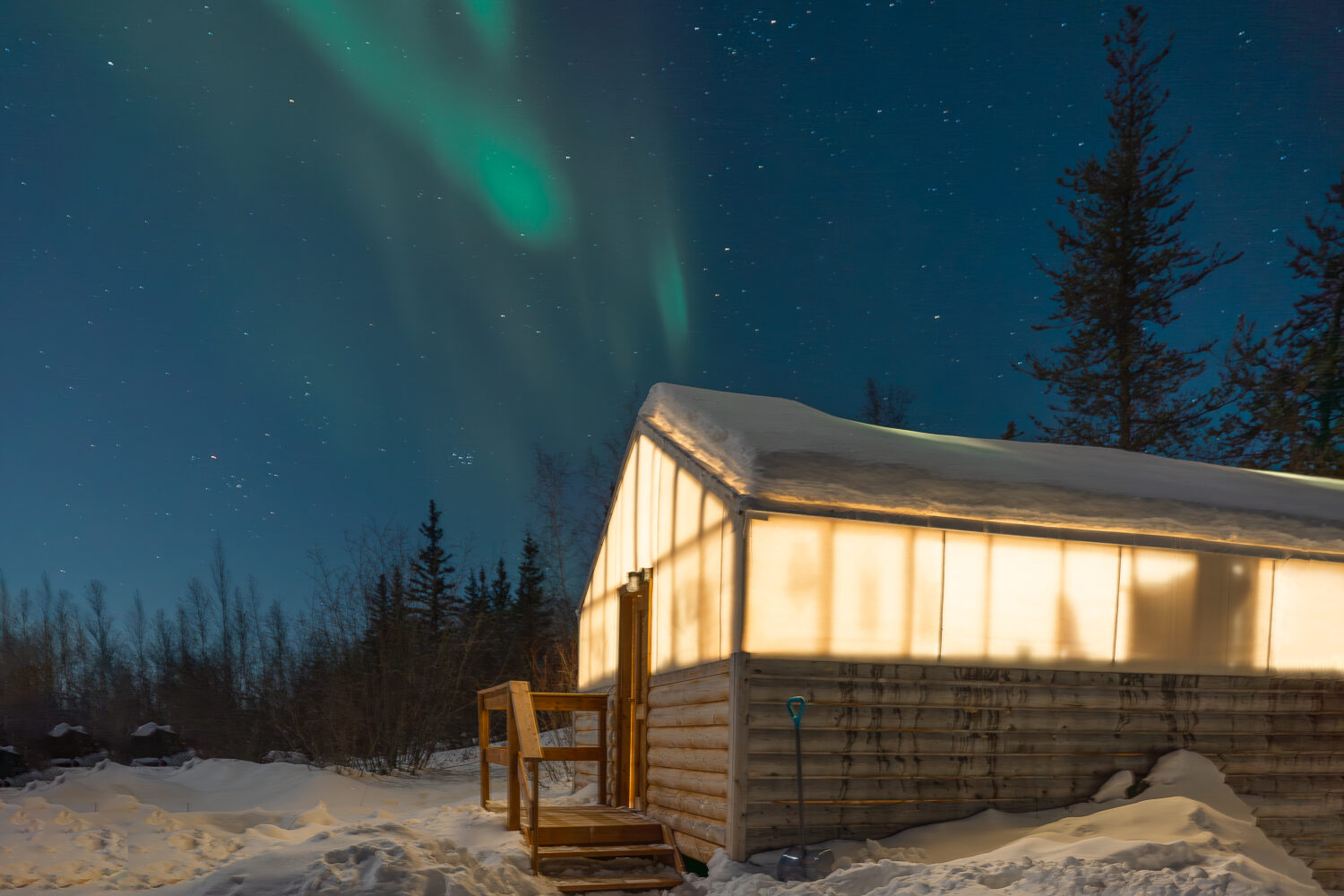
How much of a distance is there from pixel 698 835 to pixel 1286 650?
5.18 meters

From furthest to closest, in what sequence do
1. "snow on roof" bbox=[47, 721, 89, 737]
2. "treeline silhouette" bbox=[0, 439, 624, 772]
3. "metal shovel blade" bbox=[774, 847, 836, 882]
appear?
"snow on roof" bbox=[47, 721, 89, 737] < "treeline silhouette" bbox=[0, 439, 624, 772] < "metal shovel blade" bbox=[774, 847, 836, 882]

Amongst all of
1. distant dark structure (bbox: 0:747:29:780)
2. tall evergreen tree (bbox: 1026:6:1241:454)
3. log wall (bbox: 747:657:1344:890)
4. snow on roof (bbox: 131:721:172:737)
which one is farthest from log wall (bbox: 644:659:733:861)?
tall evergreen tree (bbox: 1026:6:1241:454)

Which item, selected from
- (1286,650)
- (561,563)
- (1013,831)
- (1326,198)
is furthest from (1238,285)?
(1013,831)

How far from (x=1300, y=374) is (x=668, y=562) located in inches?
800

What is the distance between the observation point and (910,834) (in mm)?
6746

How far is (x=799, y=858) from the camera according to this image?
244 inches

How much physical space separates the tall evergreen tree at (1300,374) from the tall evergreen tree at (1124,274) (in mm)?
1446

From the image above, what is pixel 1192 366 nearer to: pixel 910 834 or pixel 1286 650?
pixel 1286 650

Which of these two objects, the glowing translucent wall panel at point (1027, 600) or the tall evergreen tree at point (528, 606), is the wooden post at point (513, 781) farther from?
the tall evergreen tree at point (528, 606)

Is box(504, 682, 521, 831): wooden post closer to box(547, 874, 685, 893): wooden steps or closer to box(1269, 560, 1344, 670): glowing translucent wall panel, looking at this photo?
box(547, 874, 685, 893): wooden steps

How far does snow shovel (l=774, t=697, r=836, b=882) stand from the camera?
6.12m

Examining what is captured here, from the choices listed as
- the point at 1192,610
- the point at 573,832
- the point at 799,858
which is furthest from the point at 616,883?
the point at 1192,610

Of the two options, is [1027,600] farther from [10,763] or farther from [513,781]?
[10,763]

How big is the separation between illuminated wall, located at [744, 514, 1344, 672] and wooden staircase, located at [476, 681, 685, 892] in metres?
2.08
